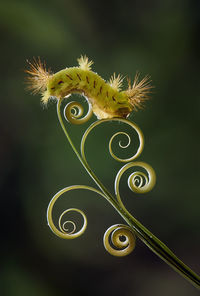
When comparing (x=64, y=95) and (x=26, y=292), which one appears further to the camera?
(x=26, y=292)

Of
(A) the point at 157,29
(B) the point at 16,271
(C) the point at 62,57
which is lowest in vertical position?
(B) the point at 16,271

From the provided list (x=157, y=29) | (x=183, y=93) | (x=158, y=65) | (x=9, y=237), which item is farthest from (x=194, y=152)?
(x=9, y=237)

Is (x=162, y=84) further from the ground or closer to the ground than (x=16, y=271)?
further from the ground

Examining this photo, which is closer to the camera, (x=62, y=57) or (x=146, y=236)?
(x=146, y=236)

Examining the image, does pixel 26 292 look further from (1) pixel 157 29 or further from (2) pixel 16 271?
(1) pixel 157 29

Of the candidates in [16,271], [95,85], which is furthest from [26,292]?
[95,85]

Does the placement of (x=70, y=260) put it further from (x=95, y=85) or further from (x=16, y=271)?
(x=95, y=85)

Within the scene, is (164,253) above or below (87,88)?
below

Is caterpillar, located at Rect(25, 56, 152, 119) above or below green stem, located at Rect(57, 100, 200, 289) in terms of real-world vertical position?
above

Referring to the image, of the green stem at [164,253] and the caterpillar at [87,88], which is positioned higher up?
the caterpillar at [87,88]
